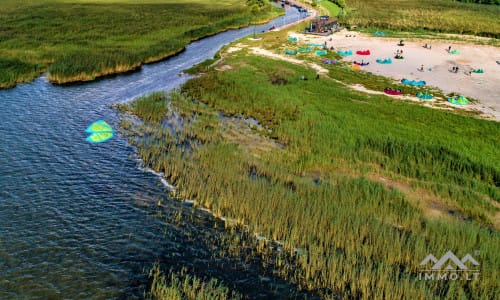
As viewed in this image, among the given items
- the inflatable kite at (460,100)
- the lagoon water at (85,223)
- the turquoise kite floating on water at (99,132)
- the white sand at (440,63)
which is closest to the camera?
the lagoon water at (85,223)

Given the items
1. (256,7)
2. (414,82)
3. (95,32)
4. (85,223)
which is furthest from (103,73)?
(256,7)

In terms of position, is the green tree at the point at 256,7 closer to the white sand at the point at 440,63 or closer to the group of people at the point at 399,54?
the white sand at the point at 440,63

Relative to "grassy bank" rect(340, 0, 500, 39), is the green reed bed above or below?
below

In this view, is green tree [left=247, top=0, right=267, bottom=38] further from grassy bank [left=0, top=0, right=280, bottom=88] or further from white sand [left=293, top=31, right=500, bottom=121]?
white sand [left=293, top=31, right=500, bottom=121]

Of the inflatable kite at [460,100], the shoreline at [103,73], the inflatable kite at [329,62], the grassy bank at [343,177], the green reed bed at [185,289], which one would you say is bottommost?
the green reed bed at [185,289]

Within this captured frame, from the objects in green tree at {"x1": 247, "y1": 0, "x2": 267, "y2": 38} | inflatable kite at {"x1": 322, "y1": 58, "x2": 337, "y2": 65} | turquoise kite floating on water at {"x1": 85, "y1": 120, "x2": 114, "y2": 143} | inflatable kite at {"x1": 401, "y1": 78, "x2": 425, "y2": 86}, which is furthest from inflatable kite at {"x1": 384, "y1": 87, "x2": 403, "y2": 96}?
green tree at {"x1": 247, "y1": 0, "x2": 267, "y2": 38}

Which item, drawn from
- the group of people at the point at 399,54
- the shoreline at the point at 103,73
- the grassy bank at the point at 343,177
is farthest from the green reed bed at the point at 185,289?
the group of people at the point at 399,54
